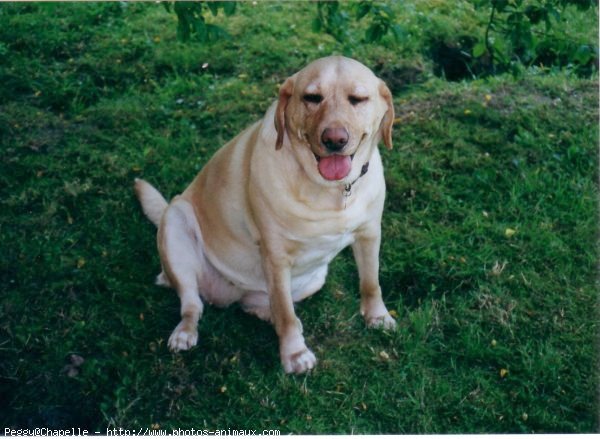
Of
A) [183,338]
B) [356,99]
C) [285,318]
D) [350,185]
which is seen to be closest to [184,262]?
[183,338]

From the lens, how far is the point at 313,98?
9.02ft

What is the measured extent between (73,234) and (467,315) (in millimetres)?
2379

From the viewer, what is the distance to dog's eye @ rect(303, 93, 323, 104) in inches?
108

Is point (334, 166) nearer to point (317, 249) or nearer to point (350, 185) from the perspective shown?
point (350, 185)

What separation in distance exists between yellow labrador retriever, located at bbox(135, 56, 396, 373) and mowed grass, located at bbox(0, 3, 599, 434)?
0.51 ft

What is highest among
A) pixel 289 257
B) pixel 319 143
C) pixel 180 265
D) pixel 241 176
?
pixel 319 143

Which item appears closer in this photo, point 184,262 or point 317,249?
point 317,249

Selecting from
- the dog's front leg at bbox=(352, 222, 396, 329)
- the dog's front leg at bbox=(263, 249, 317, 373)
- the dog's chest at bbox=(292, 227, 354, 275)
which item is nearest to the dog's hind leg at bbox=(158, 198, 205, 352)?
the dog's front leg at bbox=(263, 249, 317, 373)

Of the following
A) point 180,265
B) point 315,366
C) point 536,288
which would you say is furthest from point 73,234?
point 536,288

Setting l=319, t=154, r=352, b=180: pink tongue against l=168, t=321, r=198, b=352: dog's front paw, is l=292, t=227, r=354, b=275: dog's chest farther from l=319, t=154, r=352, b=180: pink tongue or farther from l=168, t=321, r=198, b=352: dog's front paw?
l=168, t=321, r=198, b=352: dog's front paw

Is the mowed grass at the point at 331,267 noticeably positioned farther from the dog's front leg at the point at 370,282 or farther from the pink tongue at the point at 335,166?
the pink tongue at the point at 335,166

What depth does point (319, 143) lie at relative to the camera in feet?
8.79

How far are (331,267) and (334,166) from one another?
1162mm

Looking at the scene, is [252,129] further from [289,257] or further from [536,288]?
[536,288]
